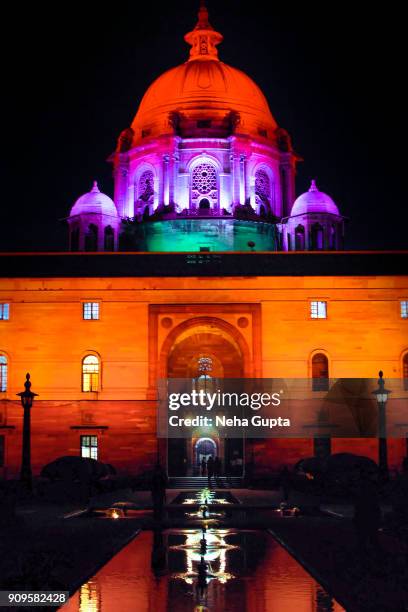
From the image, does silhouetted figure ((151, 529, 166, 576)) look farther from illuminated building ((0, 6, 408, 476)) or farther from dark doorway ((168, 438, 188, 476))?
dark doorway ((168, 438, 188, 476))

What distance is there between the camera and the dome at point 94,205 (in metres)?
57.0

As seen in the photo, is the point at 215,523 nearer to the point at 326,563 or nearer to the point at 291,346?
the point at 326,563

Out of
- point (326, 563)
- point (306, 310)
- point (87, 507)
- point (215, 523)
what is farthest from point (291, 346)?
point (326, 563)

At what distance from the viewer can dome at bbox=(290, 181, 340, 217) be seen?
5684 cm

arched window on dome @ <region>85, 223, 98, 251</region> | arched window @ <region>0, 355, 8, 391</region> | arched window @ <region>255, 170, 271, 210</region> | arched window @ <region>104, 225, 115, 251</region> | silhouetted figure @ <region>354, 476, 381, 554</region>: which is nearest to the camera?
silhouetted figure @ <region>354, 476, 381, 554</region>

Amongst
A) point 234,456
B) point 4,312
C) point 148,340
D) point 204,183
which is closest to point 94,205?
point 204,183

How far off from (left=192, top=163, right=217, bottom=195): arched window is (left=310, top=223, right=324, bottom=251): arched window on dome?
26.2 ft

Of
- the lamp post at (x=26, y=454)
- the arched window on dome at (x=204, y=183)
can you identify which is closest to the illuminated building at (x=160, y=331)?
the lamp post at (x=26, y=454)

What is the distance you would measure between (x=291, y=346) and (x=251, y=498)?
38.0ft

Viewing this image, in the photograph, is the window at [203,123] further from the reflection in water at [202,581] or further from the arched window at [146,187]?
the reflection in water at [202,581]

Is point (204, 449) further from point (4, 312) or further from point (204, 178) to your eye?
point (204, 178)

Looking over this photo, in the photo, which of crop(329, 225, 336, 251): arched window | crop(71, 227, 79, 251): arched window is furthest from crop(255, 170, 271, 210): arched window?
crop(71, 227, 79, 251): arched window

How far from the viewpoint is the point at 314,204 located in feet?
187

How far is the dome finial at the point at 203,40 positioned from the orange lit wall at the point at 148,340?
27476mm
